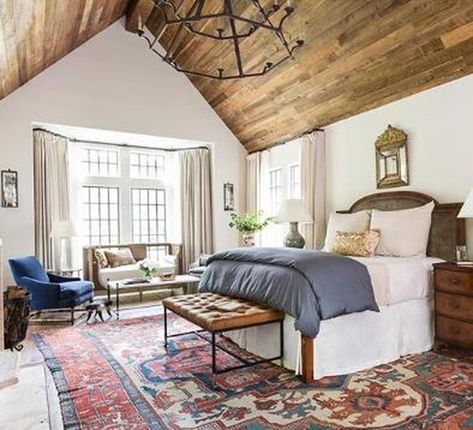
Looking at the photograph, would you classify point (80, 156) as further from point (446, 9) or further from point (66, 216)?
point (446, 9)

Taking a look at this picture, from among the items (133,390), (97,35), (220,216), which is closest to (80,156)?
(97,35)

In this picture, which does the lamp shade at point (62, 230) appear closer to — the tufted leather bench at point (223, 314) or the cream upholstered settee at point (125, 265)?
the cream upholstered settee at point (125, 265)

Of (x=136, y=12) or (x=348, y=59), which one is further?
(x=136, y=12)

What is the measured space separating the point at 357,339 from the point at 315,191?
9.44 ft

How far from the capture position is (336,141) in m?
5.45

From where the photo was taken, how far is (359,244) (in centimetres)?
405

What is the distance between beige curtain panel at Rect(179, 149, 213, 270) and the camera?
710cm

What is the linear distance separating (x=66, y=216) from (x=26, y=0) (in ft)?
12.0

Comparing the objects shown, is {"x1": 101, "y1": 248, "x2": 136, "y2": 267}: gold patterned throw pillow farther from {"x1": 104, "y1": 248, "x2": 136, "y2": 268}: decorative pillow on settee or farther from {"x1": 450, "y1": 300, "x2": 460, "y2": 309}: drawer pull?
{"x1": 450, "y1": 300, "x2": 460, "y2": 309}: drawer pull

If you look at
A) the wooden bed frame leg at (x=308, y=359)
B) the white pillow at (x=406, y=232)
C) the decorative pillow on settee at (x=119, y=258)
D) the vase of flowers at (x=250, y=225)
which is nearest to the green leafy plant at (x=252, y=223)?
the vase of flowers at (x=250, y=225)

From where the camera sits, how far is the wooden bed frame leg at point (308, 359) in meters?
2.81

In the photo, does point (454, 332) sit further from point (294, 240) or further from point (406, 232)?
point (294, 240)

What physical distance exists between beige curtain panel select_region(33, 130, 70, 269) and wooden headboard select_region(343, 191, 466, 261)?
490 centimetres

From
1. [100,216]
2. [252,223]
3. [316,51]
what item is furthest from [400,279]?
[100,216]
